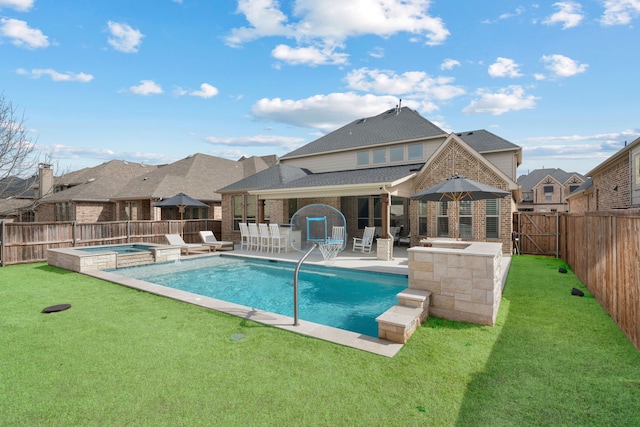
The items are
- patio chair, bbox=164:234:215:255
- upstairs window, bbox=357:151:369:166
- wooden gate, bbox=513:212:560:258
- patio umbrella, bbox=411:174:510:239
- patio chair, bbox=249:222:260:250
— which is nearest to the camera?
patio umbrella, bbox=411:174:510:239

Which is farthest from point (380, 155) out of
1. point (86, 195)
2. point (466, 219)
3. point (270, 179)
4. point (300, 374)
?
point (86, 195)

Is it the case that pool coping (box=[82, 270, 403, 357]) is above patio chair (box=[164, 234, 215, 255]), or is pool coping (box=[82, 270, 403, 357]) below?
below

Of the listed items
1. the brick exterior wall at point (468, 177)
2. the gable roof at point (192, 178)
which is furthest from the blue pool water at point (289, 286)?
the gable roof at point (192, 178)

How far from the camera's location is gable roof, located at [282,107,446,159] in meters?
17.6

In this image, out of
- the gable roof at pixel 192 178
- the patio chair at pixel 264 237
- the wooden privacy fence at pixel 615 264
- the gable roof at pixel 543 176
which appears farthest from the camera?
the gable roof at pixel 543 176

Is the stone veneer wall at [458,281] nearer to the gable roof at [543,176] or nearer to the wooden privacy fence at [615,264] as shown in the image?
the wooden privacy fence at [615,264]

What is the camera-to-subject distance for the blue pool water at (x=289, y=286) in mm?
6797

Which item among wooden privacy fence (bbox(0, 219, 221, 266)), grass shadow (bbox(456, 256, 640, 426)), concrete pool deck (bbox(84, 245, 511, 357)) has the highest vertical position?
wooden privacy fence (bbox(0, 219, 221, 266))

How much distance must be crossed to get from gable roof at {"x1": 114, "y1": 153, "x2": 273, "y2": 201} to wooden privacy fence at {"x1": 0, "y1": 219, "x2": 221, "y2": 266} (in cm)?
502

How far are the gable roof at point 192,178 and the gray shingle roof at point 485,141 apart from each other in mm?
17093

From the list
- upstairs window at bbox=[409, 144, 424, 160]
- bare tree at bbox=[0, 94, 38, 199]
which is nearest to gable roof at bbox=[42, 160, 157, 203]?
bare tree at bbox=[0, 94, 38, 199]

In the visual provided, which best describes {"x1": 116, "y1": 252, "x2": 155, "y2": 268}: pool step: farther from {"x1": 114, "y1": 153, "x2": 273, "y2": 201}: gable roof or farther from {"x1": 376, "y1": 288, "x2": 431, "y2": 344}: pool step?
{"x1": 376, "y1": 288, "x2": 431, "y2": 344}: pool step

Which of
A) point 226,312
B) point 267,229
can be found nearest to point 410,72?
point 267,229

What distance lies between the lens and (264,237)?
15.1 meters
